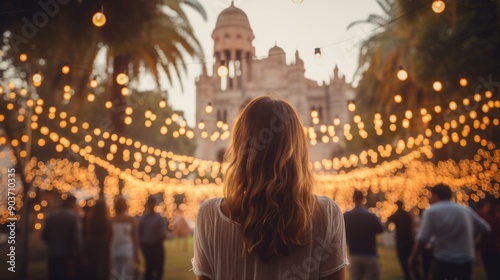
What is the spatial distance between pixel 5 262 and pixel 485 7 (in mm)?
14175

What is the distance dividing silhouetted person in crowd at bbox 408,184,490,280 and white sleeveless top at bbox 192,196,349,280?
378 centimetres

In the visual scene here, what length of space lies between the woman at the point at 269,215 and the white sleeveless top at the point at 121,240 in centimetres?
588

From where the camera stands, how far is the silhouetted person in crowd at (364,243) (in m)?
6.16

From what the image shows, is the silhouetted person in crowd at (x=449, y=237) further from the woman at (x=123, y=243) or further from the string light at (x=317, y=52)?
the woman at (x=123, y=243)

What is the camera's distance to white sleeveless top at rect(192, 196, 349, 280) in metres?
1.53

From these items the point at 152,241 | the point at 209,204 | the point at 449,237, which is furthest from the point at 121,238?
the point at 209,204

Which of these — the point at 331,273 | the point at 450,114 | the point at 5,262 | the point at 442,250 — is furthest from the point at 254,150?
the point at 450,114

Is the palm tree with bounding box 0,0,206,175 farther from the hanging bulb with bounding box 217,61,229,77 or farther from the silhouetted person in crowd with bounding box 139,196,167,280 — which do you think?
the silhouetted person in crowd with bounding box 139,196,167,280

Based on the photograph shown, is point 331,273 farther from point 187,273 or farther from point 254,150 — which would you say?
point 187,273

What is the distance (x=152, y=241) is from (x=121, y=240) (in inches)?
28.5

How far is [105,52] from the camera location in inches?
492

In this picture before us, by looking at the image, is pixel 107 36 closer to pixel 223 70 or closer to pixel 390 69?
pixel 223 70

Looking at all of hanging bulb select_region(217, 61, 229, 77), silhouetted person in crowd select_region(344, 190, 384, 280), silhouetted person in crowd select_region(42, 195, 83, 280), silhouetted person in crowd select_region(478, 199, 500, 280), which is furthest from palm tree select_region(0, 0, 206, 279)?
silhouetted person in crowd select_region(478, 199, 500, 280)

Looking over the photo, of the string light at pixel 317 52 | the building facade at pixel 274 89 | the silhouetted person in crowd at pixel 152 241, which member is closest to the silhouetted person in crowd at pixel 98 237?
the silhouetted person in crowd at pixel 152 241
